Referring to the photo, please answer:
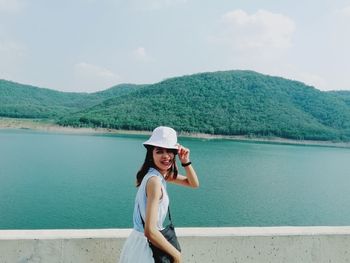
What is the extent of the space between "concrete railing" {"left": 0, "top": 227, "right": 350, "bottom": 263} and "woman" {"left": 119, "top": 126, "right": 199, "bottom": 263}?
0.33 meters

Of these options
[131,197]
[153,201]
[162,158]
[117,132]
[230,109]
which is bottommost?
[131,197]

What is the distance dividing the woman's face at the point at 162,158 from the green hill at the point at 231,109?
322 feet

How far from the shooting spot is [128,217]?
18062 mm

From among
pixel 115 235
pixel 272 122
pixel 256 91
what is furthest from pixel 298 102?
pixel 115 235

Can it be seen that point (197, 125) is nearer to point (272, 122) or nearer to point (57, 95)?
point (272, 122)

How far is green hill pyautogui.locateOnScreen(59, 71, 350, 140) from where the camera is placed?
104m

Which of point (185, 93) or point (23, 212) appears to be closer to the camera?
point (23, 212)

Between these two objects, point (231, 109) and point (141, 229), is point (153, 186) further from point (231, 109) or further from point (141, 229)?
point (231, 109)

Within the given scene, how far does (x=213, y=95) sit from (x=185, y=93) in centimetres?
940

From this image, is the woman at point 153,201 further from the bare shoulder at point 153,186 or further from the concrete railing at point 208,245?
the concrete railing at point 208,245

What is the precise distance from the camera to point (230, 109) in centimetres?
12100

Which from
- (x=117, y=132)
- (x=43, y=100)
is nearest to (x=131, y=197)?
(x=117, y=132)

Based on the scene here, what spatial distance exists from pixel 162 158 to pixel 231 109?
12041 centimetres

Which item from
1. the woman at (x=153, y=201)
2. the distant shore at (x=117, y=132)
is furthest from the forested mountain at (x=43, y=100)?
the woman at (x=153, y=201)
